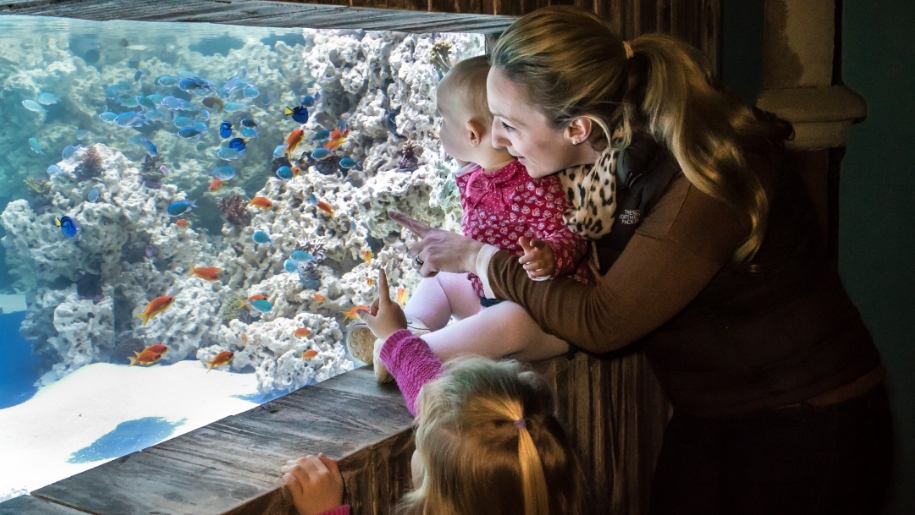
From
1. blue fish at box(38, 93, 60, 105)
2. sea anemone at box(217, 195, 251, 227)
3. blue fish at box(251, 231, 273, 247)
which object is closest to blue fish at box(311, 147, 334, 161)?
blue fish at box(251, 231, 273, 247)

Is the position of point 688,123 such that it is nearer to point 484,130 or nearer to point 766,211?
point 766,211

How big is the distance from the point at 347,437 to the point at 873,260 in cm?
300

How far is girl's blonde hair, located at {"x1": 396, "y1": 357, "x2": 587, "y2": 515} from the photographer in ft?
4.17

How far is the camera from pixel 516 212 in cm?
205

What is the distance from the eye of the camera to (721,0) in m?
2.92

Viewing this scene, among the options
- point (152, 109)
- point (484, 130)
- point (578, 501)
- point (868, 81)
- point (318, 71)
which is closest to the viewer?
point (578, 501)

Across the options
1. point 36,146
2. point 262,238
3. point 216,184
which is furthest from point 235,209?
point 36,146

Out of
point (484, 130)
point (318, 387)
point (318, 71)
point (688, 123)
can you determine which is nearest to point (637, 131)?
point (688, 123)

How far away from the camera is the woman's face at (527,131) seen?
1600mm

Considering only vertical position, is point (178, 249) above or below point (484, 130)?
below

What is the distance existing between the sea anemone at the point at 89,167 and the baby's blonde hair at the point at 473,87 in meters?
6.20

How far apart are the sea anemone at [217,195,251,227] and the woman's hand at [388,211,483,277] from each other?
5.68 meters

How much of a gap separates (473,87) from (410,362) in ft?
3.31

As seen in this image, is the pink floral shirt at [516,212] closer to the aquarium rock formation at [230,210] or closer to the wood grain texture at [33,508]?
the wood grain texture at [33,508]
